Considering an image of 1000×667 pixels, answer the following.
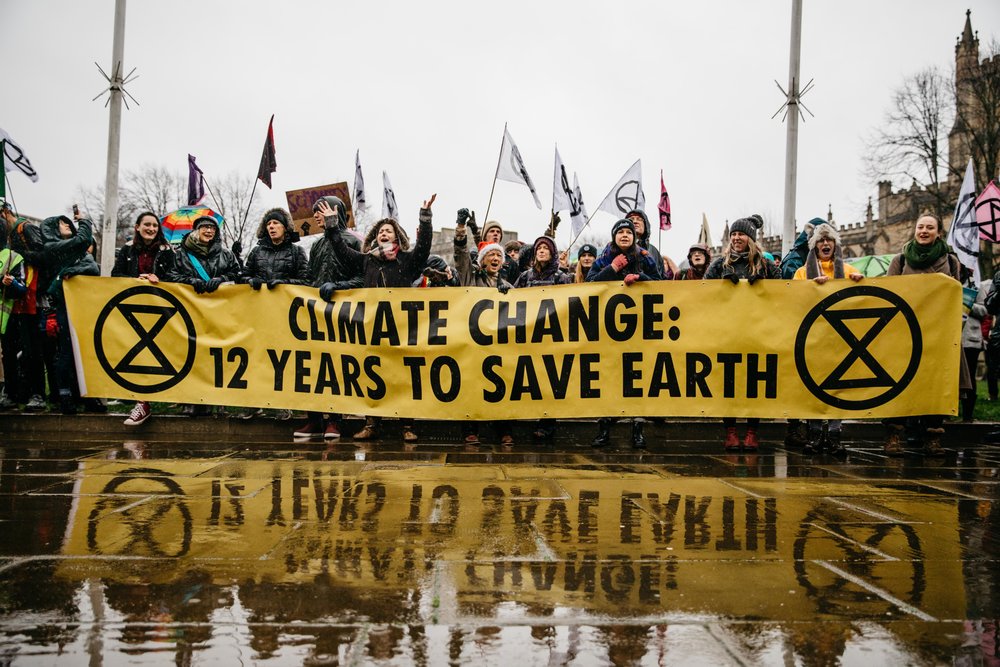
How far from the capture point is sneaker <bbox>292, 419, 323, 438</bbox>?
7.42m

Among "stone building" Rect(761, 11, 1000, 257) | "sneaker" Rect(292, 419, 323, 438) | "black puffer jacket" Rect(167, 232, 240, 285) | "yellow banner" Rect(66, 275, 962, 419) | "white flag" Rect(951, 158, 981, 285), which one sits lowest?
"sneaker" Rect(292, 419, 323, 438)

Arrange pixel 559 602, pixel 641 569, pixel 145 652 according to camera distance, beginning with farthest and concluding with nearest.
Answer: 1. pixel 641 569
2. pixel 559 602
3. pixel 145 652

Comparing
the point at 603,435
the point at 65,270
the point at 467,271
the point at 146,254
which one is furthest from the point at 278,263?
the point at 603,435

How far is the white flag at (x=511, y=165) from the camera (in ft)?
37.0

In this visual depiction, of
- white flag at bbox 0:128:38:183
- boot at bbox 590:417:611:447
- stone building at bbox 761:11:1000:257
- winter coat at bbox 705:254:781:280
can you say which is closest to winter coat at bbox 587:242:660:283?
winter coat at bbox 705:254:781:280

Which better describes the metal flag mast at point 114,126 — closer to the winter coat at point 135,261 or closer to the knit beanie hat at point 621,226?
the winter coat at point 135,261

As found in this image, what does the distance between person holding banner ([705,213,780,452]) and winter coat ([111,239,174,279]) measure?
5.60 meters

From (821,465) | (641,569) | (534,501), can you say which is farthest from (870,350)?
(641,569)

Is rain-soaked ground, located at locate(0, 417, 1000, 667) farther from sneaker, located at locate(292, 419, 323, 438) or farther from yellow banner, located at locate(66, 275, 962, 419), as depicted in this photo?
sneaker, located at locate(292, 419, 323, 438)

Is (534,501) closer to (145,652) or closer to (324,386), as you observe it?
(145,652)

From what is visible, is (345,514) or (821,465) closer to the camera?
(345,514)

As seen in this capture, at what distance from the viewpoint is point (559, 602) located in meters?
2.53

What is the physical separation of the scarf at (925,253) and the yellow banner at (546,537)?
115 inches

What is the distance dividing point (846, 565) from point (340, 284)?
18.5ft
